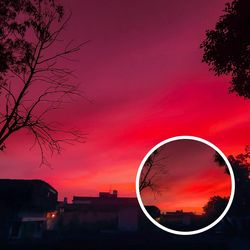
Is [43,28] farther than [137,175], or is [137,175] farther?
[43,28]

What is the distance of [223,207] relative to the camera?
4.52 meters

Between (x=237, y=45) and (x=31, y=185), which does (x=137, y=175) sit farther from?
(x=31, y=185)

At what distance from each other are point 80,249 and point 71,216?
87.7 ft

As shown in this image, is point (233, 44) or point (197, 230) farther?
point (233, 44)

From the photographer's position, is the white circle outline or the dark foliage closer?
the white circle outline

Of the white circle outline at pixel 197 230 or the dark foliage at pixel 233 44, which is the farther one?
the dark foliage at pixel 233 44

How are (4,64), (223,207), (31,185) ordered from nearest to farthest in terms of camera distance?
(223,207) < (4,64) < (31,185)

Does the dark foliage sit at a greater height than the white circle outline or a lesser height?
greater

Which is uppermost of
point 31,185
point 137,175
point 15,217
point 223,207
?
point 31,185

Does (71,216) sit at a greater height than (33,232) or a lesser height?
greater

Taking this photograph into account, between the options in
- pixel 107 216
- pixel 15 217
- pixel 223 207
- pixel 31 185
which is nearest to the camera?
pixel 223 207

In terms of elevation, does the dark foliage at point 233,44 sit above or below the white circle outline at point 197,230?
above

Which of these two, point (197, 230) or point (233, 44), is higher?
point (233, 44)

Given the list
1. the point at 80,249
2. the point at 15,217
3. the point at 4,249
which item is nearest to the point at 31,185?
the point at 15,217
